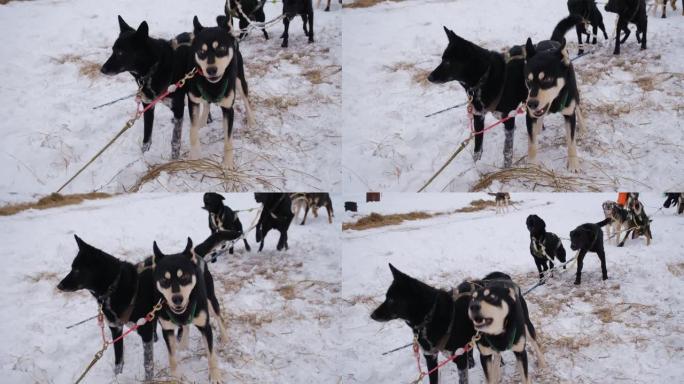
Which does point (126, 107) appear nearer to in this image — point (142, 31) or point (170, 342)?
point (142, 31)

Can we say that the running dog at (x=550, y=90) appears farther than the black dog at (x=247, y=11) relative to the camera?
No

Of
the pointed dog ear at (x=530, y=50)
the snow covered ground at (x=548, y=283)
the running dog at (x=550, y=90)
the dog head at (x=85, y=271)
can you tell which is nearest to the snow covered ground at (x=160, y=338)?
the snow covered ground at (x=548, y=283)

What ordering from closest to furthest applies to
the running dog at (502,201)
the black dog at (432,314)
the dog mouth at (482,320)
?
the dog mouth at (482,320) → the black dog at (432,314) → the running dog at (502,201)

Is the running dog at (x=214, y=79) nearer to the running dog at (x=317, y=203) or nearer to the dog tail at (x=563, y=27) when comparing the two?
the running dog at (x=317, y=203)

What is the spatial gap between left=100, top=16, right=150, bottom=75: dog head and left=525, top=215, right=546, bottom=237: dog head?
1.67m

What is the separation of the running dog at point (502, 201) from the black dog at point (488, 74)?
224 mm

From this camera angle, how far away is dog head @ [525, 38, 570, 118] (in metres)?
2.57

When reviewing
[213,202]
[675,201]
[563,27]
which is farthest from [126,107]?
[675,201]

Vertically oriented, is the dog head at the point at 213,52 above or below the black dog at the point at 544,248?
above

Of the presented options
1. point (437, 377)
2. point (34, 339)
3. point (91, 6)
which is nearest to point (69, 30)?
point (91, 6)

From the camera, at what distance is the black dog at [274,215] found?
9.96 feet

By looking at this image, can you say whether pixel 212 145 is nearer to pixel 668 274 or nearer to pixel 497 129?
pixel 497 129

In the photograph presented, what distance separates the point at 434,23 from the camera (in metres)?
3.22

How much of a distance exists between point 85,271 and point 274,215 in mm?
856
